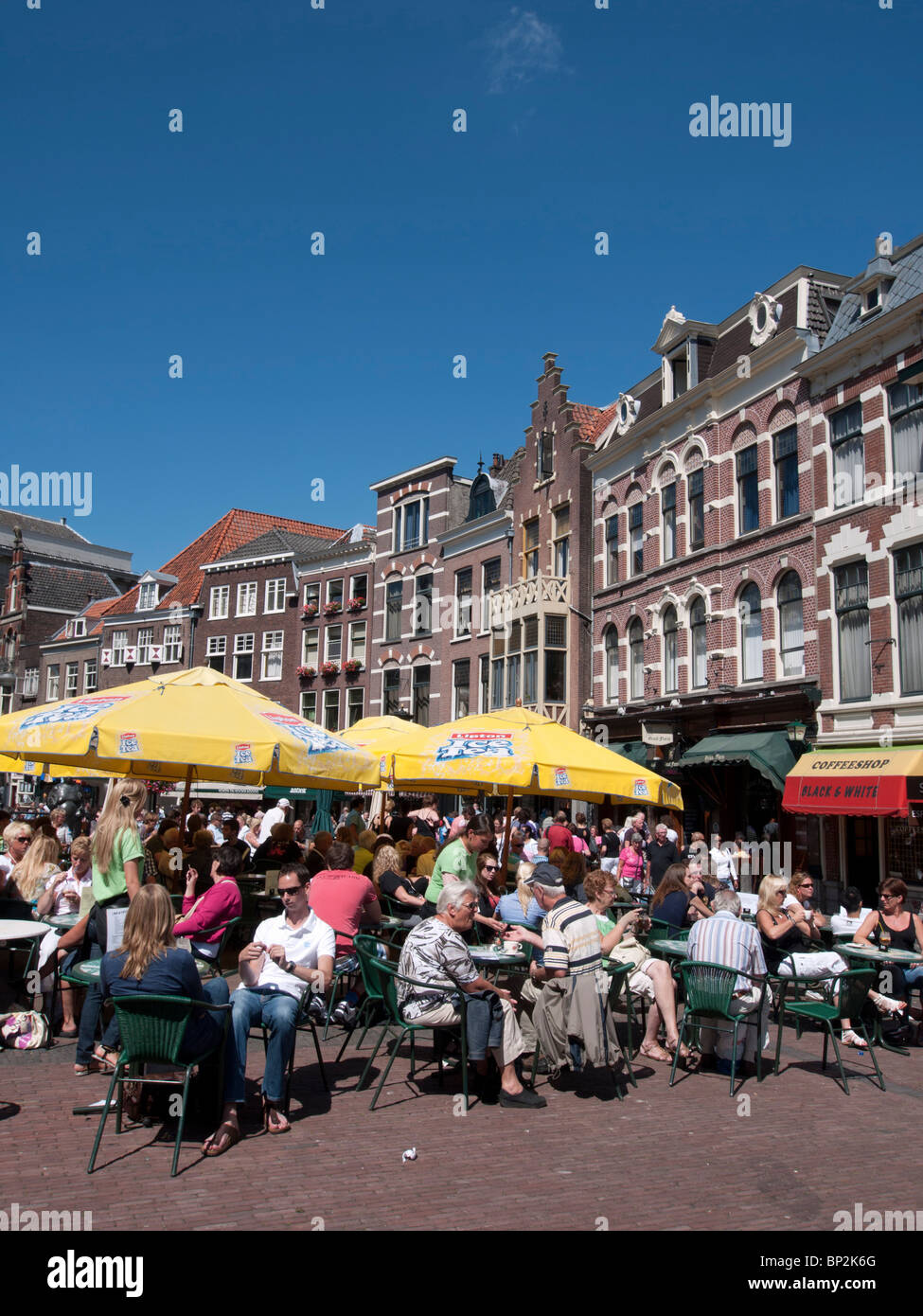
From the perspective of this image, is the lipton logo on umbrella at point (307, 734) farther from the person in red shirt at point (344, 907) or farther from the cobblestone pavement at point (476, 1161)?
the cobblestone pavement at point (476, 1161)

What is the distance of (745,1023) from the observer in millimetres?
7641

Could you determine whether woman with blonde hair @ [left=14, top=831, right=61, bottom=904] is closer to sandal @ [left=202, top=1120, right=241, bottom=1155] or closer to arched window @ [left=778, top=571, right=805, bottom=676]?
sandal @ [left=202, top=1120, right=241, bottom=1155]

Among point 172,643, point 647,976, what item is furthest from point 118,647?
point 647,976

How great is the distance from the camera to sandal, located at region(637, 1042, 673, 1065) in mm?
8375

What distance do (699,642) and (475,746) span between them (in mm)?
13653

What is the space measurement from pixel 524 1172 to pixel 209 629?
41.7m

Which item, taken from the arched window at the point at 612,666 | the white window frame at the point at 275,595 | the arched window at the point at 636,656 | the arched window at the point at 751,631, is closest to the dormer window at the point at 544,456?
the arched window at the point at 612,666

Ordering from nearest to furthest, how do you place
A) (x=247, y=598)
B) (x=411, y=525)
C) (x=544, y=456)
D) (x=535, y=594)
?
1. (x=535, y=594)
2. (x=544, y=456)
3. (x=411, y=525)
4. (x=247, y=598)

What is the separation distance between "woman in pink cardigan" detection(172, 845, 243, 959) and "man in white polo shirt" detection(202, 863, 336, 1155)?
121 centimetres

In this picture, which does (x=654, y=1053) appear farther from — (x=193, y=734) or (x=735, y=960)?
(x=193, y=734)

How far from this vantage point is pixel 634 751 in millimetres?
24781

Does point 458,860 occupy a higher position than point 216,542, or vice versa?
point 216,542

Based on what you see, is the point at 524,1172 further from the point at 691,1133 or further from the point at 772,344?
the point at 772,344

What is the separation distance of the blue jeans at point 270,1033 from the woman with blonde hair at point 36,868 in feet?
12.6
